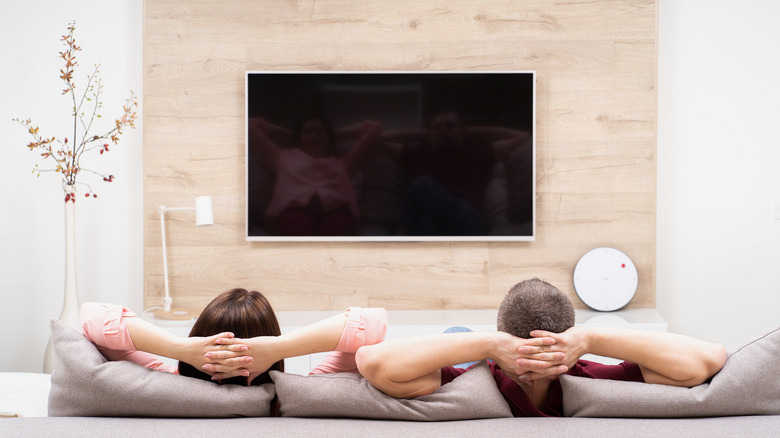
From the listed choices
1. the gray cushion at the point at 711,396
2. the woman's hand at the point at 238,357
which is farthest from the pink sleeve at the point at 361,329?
the gray cushion at the point at 711,396

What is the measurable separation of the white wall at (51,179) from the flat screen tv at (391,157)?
0.71 metres

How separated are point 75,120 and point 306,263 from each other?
136 cm

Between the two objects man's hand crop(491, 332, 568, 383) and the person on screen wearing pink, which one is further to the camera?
the person on screen wearing pink

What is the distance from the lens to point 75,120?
287 cm

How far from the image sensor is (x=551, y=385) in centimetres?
114

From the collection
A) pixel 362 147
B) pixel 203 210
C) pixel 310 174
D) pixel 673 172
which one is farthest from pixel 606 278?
pixel 203 210

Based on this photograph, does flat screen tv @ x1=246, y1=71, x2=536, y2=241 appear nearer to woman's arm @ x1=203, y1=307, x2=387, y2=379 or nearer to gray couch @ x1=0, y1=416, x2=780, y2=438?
woman's arm @ x1=203, y1=307, x2=387, y2=379

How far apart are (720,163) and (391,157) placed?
176 cm

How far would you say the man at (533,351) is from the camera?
1027mm

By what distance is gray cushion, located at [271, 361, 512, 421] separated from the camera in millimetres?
1020

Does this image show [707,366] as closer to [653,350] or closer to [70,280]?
[653,350]

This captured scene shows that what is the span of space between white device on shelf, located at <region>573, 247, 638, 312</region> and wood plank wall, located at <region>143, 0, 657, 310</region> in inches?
3.3

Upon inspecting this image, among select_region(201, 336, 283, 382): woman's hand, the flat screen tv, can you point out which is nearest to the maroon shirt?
select_region(201, 336, 283, 382): woman's hand

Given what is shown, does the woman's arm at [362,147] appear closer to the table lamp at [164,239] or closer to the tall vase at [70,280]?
the table lamp at [164,239]
